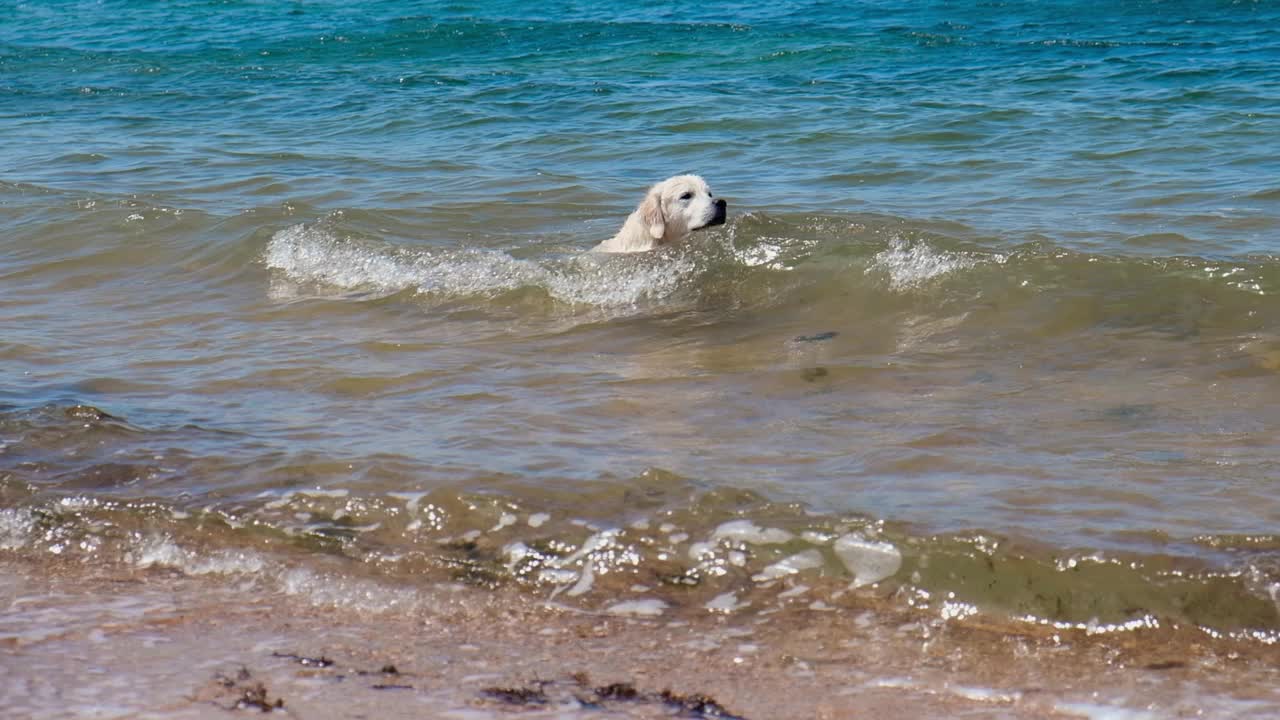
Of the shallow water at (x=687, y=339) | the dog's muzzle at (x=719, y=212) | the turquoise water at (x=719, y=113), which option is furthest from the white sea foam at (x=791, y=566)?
the turquoise water at (x=719, y=113)

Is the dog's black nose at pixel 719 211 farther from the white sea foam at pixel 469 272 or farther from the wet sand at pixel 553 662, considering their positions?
the wet sand at pixel 553 662

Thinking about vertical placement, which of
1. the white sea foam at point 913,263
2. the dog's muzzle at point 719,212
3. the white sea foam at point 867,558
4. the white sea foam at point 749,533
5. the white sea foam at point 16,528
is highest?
the dog's muzzle at point 719,212

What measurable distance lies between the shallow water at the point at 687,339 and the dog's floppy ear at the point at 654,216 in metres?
0.25

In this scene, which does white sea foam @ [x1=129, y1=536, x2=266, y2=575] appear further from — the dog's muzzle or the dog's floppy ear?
the dog's muzzle

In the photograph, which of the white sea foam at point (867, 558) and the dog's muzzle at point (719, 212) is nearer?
the white sea foam at point (867, 558)

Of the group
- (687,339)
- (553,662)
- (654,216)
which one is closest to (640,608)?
(553,662)

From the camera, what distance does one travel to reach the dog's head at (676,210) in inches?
376

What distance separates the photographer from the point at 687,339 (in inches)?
317

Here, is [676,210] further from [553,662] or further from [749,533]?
[553,662]

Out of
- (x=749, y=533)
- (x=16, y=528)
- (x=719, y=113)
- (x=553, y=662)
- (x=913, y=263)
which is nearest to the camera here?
(x=553, y=662)

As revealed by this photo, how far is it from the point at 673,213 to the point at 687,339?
172 centimetres

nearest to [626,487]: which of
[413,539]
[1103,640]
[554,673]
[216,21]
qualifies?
[413,539]

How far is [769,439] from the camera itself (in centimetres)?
609

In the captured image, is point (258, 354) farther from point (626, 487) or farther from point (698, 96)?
point (698, 96)
